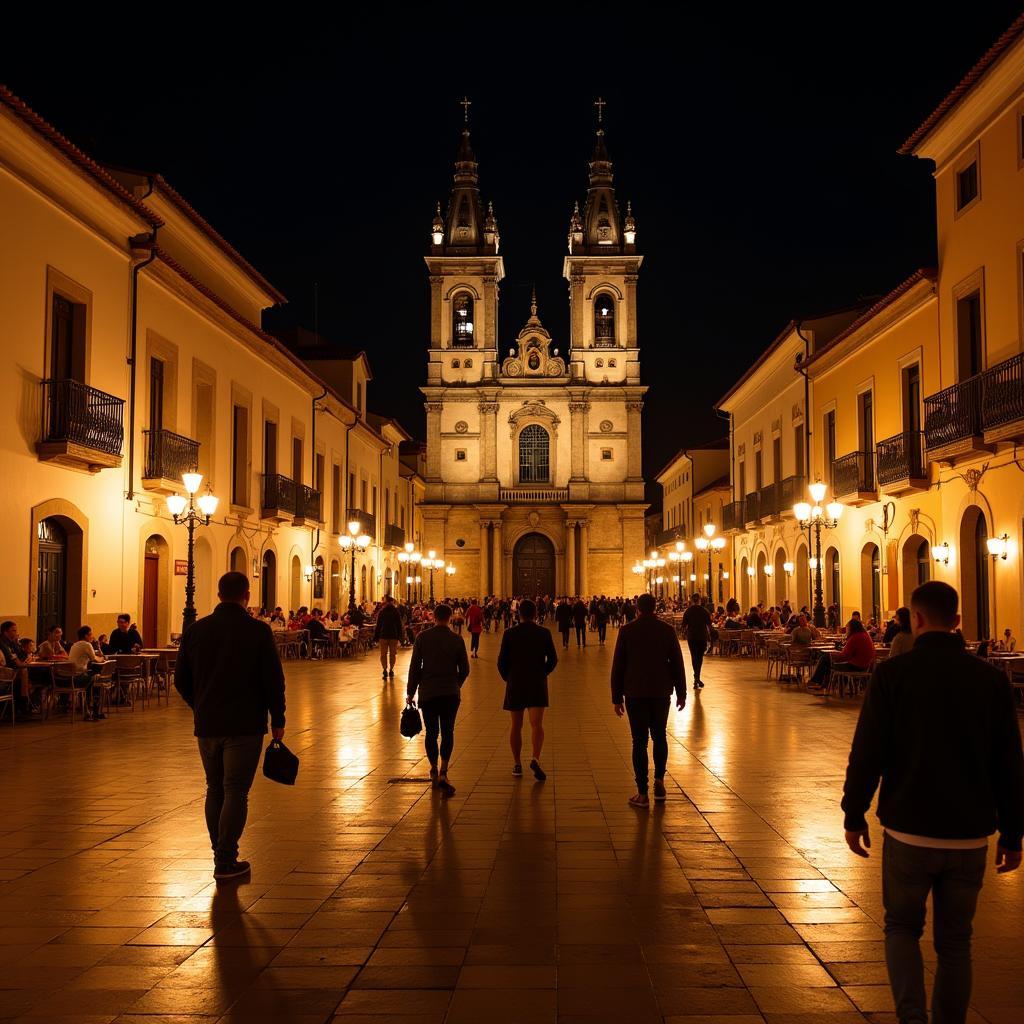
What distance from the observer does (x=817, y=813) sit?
878cm

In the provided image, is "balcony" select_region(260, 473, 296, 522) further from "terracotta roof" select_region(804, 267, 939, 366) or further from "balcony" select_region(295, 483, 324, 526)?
"terracotta roof" select_region(804, 267, 939, 366)

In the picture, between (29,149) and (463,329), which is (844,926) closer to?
(29,149)

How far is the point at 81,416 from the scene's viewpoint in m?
17.8

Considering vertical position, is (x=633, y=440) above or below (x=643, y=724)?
above

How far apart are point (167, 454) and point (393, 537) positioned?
3223cm

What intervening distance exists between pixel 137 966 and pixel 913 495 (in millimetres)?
20188

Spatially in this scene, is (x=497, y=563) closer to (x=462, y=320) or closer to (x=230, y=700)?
(x=462, y=320)

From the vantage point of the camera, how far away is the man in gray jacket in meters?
9.86

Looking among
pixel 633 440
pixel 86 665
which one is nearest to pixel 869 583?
pixel 86 665

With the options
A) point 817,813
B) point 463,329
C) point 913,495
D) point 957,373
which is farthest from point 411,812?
point 463,329

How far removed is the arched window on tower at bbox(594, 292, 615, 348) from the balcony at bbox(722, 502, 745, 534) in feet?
80.5

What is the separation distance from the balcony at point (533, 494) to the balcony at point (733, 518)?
22515 millimetres

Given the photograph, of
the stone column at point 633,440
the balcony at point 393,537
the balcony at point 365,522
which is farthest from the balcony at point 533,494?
the balcony at point 365,522

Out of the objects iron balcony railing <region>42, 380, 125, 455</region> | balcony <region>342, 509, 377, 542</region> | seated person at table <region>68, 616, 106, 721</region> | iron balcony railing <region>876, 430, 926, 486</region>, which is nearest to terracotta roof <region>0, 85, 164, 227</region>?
iron balcony railing <region>42, 380, 125, 455</region>
